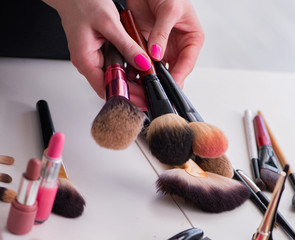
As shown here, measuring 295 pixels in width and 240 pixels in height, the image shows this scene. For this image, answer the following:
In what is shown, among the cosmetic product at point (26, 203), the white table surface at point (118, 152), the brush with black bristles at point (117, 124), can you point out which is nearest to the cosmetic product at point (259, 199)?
the white table surface at point (118, 152)

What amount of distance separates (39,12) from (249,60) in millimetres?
753

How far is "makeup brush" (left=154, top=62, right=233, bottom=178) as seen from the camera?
578mm

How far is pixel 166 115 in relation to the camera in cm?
61

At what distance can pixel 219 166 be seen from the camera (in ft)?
2.23

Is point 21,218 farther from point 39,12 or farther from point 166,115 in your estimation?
point 39,12

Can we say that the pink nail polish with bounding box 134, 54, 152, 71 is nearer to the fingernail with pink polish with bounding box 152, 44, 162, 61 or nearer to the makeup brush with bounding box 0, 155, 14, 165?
the fingernail with pink polish with bounding box 152, 44, 162, 61

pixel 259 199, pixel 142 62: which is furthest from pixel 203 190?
pixel 142 62

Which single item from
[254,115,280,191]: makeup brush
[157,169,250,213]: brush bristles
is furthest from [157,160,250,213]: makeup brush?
[254,115,280,191]: makeup brush

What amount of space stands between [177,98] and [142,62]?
8cm

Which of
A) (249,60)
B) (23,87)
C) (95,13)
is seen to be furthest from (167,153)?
(249,60)

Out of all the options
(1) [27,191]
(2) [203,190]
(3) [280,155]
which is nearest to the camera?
(1) [27,191]

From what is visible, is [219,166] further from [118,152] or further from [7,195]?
[7,195]

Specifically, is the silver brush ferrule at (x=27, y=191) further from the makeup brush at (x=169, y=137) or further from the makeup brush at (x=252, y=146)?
the makeup brush at (x=252, y=146)

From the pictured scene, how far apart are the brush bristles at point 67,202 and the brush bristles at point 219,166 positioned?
20cm
